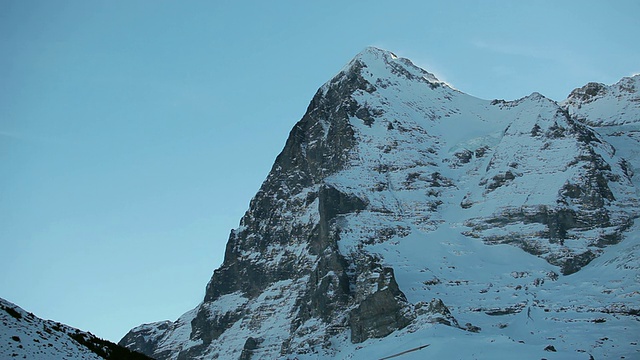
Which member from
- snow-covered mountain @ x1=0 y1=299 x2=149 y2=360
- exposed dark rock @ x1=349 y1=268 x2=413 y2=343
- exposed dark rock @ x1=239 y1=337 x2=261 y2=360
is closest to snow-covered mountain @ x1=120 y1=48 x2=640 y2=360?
exposed dark rock @ x1=349 y1=268 x2=413 y2=343

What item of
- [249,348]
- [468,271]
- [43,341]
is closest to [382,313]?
[468,271]

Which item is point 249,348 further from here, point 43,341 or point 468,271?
point 43,341

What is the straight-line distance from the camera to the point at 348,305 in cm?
16850

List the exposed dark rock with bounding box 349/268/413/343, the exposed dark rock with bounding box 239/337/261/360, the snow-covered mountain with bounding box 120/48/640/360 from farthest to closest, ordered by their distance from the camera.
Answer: the exposed dark rock with bounding box 239/337/261/360
the exposed dark rock with bounding box 349/268/413/343
the snow-covered mountain with bounding box 120/48/640/360

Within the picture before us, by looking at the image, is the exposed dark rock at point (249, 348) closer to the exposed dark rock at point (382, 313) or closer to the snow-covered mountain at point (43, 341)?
the exposed dark rock at point (382, 313)

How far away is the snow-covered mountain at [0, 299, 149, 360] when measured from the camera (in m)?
58.8

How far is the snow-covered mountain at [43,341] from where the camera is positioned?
58750 mm

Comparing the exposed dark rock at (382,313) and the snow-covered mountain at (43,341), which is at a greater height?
the exposed dark rock at (382,313)

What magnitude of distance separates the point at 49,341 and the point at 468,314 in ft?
337

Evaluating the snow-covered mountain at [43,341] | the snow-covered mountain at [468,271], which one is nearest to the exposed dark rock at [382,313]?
the snow-covered mountain at [468,271]

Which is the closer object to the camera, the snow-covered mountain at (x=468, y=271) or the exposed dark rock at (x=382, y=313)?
the snow-covered mountain at (x=468, y=271)

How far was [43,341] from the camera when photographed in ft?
204

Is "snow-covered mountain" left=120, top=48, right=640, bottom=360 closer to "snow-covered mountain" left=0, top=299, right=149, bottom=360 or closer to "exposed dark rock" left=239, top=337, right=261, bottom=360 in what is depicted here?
"exposed dark rock" left=239, top=337, right=261, bottom=360

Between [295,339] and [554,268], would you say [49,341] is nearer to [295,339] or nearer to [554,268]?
[295,339]
